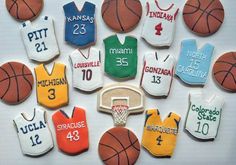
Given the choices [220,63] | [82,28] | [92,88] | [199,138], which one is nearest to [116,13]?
[82,28]

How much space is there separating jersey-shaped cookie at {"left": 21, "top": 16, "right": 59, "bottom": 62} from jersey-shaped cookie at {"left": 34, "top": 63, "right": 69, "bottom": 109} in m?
0.03

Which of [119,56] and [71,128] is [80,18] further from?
[71,128]

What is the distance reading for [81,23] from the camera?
129 centimetres

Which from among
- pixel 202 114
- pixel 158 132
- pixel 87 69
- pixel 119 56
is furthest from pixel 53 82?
pixel 202 114

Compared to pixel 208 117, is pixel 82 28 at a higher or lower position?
higher

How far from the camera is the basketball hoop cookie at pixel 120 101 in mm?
1302

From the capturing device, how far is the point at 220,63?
1.31 metres

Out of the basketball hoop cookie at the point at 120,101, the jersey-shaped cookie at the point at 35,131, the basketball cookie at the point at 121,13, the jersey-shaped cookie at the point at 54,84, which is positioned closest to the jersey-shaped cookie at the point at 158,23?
the basketball cookie at the point at 121,13

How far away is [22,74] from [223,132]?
0.63 metres

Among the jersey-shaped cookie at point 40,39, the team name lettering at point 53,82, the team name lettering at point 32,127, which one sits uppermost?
the jersey-shaped cookie at point 40,39

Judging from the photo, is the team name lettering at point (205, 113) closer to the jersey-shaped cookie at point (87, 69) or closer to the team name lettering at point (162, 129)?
the team name lettering at point (162, 129)

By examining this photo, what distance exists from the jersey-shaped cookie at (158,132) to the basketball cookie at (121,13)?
267 mm

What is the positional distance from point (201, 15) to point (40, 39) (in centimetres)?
47

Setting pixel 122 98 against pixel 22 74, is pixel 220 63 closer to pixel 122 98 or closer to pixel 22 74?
pixel 122 98
